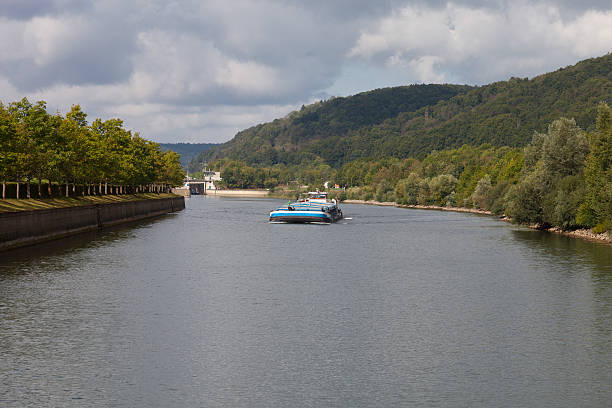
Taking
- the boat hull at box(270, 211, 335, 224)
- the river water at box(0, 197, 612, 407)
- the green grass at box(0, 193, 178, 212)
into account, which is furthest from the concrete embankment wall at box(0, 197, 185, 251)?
the boat hull at box(270, 211, 335, 224)

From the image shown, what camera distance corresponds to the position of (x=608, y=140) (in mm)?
90812

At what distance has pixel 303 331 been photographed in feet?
111

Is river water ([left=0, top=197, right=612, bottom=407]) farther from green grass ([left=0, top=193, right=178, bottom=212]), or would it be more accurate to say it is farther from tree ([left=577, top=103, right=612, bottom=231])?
tree ([left=577, top=103, right=612, bottom=231])

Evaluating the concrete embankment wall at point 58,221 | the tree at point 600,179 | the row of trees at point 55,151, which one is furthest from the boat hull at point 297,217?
the tree at point 600,179

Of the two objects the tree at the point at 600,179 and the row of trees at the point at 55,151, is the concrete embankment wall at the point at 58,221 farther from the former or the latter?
the tree at the point at 600,179

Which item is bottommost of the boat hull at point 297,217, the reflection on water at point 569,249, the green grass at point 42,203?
the reflection on water at point 569,249

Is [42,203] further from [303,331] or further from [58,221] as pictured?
[303,331]

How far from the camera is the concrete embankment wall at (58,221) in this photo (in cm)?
6867

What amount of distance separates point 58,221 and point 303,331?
195 feet

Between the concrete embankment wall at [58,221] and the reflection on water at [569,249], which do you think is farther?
the concrete embankment wall at [58,221]

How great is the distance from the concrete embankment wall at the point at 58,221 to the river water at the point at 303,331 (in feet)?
11.8

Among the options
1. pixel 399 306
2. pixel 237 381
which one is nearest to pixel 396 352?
A: pixel 237 381

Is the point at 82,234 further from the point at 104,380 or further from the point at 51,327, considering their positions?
the point at 104,380

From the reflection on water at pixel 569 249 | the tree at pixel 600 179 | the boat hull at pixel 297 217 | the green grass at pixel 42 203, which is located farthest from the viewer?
the boat hull at pixel 297 217
